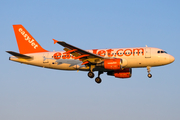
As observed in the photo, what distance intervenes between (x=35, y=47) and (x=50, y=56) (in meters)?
4.01

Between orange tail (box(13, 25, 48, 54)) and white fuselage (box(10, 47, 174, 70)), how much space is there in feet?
9.70

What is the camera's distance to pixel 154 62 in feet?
143

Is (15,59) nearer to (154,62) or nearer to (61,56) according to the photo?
Result: (61,56)

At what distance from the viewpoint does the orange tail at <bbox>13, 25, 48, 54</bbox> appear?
1988 inches

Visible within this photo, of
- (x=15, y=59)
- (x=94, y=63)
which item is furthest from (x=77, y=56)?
(x=15, y=59)

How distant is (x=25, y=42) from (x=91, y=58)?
1248 cm

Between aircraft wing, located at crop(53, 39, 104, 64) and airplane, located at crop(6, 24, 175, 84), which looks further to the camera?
airplane, located at crop(6, 24, 175, 84)

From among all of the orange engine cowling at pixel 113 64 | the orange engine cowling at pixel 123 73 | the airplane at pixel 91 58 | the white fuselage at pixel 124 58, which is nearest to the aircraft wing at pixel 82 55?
the airplane at pixel 91 58

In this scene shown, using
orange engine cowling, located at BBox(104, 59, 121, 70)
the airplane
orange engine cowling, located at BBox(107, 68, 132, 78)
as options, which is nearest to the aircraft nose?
the airplane

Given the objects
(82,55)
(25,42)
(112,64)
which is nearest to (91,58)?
(82,55)

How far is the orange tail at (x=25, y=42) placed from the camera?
1988 inches

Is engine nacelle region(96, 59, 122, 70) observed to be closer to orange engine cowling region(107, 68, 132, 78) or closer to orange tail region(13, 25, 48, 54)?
orange engine cowling region(107, 68, 132, 78)

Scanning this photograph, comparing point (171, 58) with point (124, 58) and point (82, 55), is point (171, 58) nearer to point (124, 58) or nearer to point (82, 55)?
point (124, 58)

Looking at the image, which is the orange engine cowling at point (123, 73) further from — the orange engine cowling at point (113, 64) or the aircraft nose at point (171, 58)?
the aircraft nose at point (171, 58)
